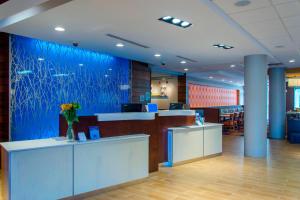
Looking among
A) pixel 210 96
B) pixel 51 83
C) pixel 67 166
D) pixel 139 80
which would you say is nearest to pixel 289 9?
pixel 67 166

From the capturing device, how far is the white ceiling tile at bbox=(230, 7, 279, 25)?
420 cm

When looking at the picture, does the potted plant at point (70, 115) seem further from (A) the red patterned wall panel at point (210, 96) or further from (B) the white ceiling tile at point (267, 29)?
(A) the red patterned wall panel at point (210, 96)

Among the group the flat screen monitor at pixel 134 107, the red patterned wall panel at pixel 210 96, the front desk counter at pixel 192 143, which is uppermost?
the red patterned wall panel at pixel 210 96

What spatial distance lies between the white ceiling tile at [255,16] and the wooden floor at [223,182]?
9.73 ft

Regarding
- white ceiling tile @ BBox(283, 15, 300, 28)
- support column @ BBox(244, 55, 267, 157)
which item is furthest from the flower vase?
support column @ BBox(244, 55, 267, 157)

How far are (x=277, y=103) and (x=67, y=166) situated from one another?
30.3 feet

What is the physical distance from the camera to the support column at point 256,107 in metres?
7.30

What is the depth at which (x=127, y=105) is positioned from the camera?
5.99 m

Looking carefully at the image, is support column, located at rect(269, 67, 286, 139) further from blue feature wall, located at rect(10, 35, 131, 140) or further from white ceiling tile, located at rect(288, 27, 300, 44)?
blue feature wall, located at rect(10, 35, 131, 140)

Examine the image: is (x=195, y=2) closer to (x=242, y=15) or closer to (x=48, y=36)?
(x=242, y=15)

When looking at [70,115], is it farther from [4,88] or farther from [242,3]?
[242,3]

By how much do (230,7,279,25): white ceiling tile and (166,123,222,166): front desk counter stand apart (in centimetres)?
284

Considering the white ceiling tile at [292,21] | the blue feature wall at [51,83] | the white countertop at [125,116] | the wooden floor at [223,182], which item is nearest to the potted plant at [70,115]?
the white countertop at [125,116]

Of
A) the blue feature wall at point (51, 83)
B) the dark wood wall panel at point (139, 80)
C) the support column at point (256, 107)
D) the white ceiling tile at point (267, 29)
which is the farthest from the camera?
the dark wood wall panel at point (139, 80)
